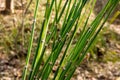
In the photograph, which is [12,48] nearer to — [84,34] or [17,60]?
[17,60]

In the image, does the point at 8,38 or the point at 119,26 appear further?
the point at 119,26

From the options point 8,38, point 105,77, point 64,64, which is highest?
point 64,64

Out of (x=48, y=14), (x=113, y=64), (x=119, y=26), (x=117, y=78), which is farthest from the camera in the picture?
(x=119, y=26)

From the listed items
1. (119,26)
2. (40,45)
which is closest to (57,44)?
(40,45)

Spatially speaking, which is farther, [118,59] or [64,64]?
[118,59]

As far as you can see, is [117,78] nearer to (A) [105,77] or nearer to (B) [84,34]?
(A) [105,77]

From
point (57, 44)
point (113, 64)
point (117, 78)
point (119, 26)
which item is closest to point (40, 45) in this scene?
point (57, 44)

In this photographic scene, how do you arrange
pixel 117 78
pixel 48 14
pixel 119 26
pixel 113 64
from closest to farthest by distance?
pixel 48 14
pixel 117 78
pixel 113 64
pixel 119 26

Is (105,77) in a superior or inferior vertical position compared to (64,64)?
inferior

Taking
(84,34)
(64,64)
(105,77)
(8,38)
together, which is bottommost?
(105,77)
